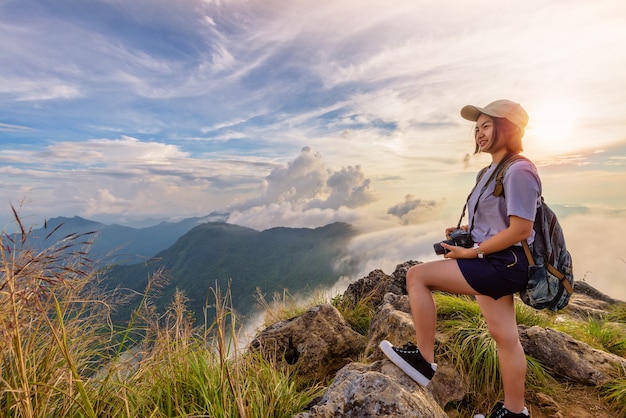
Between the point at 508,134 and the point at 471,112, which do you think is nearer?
the point at 508,134

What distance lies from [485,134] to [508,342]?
1790 mm

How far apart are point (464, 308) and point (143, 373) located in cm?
448

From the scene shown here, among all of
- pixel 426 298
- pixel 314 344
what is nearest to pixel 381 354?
pixel 314 344

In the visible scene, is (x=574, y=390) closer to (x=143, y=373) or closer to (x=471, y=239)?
(x=471, y=239)

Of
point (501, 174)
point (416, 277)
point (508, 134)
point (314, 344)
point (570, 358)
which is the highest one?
point (508, 134)

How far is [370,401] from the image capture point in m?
2.52

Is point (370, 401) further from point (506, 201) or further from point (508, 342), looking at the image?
point (506, 201)

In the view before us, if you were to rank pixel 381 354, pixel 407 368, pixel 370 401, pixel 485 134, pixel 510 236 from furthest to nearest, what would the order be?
pixel 381 354 < pixel 485 134 < pixel 407 368 < pixel 510 236 < pixel 370 401

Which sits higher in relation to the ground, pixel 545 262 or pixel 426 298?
pixel 545 262

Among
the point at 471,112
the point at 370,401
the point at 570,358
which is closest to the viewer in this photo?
the point at 370,401

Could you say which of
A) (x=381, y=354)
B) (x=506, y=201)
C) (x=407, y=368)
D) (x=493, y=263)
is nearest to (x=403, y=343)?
(x=381, y=354)

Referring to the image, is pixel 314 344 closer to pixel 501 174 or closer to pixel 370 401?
pixel 370 401

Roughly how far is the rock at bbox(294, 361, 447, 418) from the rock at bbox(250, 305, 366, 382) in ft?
8.29

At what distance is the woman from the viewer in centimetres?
273
